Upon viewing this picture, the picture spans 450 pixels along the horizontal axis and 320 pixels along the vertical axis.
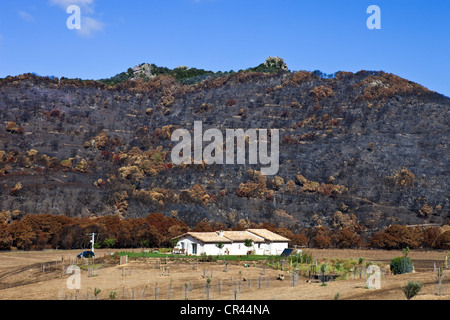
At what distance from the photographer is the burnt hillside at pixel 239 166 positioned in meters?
113

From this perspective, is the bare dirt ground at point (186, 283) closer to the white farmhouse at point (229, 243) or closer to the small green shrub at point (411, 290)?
the small green shrub at point (411, 290)

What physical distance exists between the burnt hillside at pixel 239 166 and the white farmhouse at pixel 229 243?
27.5 metres

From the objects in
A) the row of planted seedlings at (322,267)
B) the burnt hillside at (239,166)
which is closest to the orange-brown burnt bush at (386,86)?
the burnt hillside at (239,166)

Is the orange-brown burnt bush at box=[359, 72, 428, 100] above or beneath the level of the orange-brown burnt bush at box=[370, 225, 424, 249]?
above

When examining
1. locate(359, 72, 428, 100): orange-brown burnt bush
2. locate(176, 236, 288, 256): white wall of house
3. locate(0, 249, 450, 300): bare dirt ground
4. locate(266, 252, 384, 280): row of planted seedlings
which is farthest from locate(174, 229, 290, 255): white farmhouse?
locate(359, 72, 428, 100): orange-brown burnt bush

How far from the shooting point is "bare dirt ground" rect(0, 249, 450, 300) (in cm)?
3584

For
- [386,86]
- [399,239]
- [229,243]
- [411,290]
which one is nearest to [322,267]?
[411,290]

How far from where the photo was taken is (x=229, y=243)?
73.6m

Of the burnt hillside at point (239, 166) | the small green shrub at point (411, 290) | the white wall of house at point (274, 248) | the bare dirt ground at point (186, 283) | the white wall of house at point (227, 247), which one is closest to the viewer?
the small green shrub at point (411, 290)

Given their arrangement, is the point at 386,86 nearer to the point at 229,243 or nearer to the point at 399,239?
the point at 399,239

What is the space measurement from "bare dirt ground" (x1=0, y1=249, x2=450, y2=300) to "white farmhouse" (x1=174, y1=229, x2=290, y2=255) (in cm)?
942

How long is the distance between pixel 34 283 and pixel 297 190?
280 feet

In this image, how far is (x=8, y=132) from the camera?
152250 millimetres

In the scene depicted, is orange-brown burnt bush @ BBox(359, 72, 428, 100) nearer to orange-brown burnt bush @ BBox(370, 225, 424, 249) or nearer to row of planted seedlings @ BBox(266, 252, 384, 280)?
orange-brown burnt bush @ BBox(370, 225, 424, 249)
